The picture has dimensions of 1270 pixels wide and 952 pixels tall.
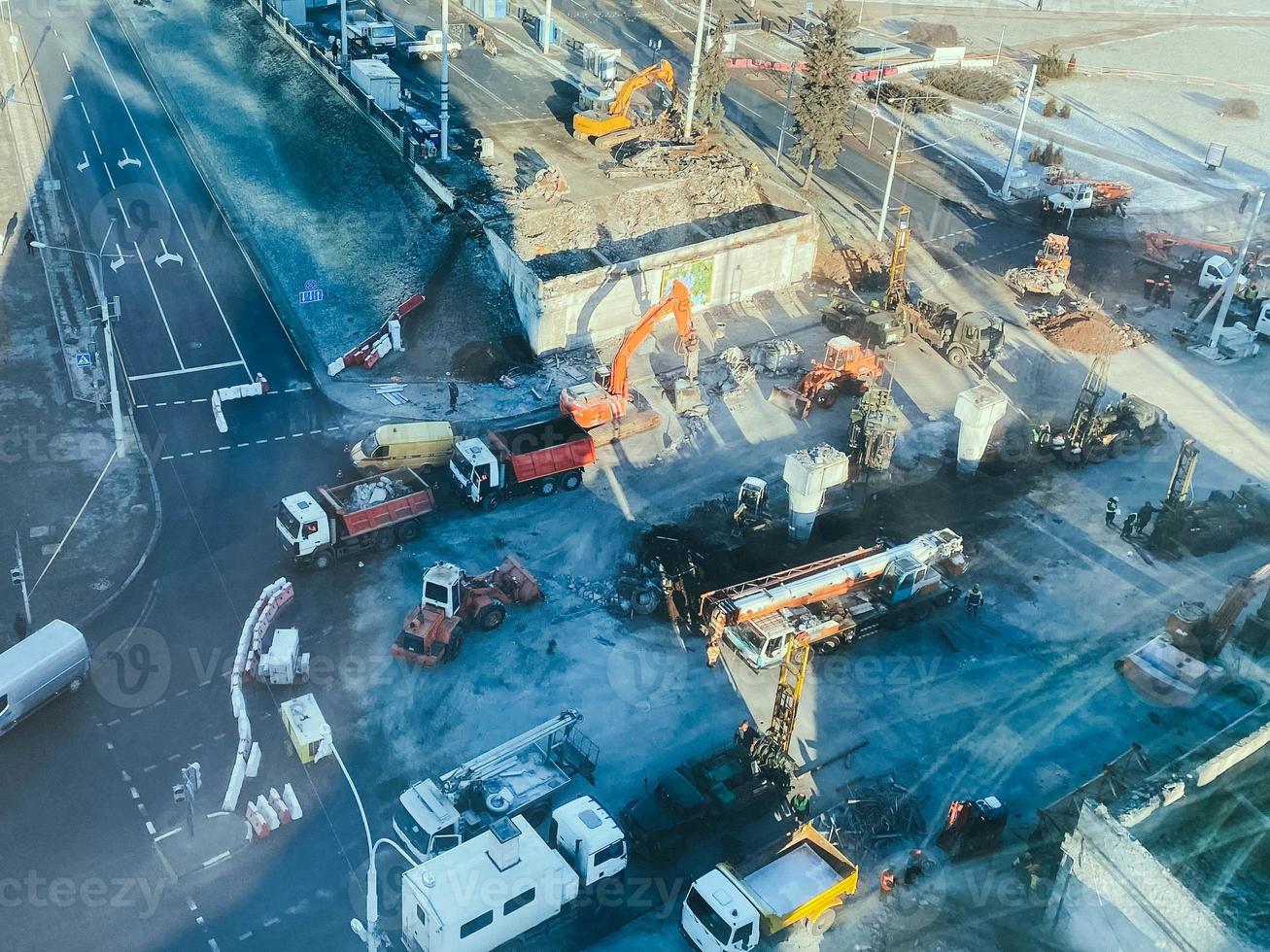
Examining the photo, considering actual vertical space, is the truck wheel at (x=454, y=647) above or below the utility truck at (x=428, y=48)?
below

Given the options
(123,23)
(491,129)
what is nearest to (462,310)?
(491,129)

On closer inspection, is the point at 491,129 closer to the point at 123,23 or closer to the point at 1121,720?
the point at 123,23

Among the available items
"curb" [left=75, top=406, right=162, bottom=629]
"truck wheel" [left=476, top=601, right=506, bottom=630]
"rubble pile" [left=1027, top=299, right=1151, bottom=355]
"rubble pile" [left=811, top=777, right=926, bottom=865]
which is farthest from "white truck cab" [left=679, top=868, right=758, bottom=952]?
"rubble pile" [left=1027, top=299, right=1151, bottom=355]

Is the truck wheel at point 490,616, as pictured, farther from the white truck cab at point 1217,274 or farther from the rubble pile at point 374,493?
the white truck cab at point 1217,274

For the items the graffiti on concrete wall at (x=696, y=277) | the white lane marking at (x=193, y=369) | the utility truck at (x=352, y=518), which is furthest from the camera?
the graffiti on concrete wall at (x=696, y=277)

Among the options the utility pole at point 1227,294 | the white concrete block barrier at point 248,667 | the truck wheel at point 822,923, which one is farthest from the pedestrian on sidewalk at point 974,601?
the utility pole at point 1227,294

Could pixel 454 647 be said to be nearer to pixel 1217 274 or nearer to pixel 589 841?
pixel 589 841
